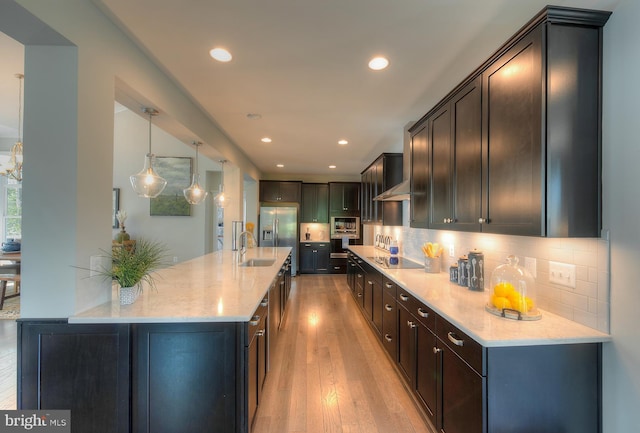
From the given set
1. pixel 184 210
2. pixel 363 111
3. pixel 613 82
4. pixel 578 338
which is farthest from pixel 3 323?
pixel 613 82

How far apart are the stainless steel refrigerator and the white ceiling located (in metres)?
3.71

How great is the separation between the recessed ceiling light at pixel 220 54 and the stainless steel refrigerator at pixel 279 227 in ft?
16.0

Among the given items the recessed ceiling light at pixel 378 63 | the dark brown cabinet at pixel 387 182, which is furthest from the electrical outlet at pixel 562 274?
the dark brown cabinet at pixel 387 182

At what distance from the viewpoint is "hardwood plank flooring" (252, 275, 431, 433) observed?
1.88 meters

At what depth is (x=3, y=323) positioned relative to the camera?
3.69 meters

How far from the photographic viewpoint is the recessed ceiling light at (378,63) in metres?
1.99

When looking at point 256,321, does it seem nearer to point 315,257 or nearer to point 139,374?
point 139,374

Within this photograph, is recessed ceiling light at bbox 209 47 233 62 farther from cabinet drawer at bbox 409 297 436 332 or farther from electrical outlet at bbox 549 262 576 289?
electrical outlet at bbox 549 262 576 289

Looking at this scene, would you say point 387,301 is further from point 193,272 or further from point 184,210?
point 184,210

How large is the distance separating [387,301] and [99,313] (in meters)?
2.32

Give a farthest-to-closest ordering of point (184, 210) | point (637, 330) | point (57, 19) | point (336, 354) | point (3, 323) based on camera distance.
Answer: point (184, 210), point (3, 323), point (336, 354), point (57, 19), point (637, 330)

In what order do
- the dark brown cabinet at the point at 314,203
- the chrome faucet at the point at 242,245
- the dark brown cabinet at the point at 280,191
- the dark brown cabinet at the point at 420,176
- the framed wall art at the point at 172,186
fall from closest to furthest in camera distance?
the dark brown cabinet at the point at 420,176
the chrome faucet at the point at 242,245
the framed wall art at the point at 172,186
the dark brown cabinet at the point at 280,191
the dark brown cabinet at the point at 314,203

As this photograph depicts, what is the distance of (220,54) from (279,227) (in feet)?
16.6

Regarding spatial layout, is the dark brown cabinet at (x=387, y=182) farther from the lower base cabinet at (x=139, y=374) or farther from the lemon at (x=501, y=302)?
the lower base cabinet at (x=139, y=374)
